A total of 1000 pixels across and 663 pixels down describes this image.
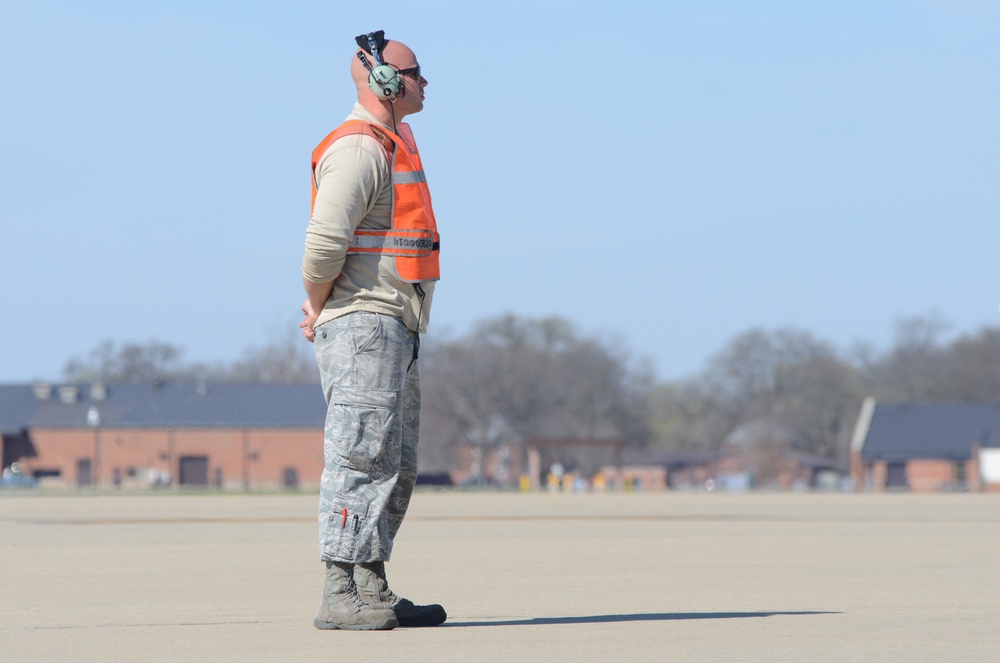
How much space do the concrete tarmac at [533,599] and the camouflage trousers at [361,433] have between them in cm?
42

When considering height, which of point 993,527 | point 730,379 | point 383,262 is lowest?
point 993,527

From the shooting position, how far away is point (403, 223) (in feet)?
20.6

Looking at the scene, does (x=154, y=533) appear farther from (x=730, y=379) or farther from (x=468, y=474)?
(x=730, y=379)

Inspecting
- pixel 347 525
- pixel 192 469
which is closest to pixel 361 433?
pixel 347 525

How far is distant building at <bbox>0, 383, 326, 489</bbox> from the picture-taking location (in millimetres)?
88438

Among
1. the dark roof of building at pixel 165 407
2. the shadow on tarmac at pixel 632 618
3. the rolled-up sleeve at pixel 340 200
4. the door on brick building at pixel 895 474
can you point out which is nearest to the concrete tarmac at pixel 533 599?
the shadow on tarmac at pixel 632 618

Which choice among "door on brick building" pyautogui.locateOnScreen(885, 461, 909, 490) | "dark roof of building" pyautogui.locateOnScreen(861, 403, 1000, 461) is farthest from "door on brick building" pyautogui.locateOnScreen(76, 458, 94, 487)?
"door on brick building" pyautogui.locateOnScreen(885, 461, 909, 490)

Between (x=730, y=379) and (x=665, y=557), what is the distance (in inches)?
4257

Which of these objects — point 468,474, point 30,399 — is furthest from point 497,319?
point 30,399

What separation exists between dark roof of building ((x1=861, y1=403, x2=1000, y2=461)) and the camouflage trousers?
273 feet

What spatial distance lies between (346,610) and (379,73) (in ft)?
7.46

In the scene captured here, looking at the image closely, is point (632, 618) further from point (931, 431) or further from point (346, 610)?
point (931, 431)

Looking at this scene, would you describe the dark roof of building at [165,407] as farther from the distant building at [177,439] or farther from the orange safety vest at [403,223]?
the orange safety vest at [403,223]

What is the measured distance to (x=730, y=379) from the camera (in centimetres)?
11825
